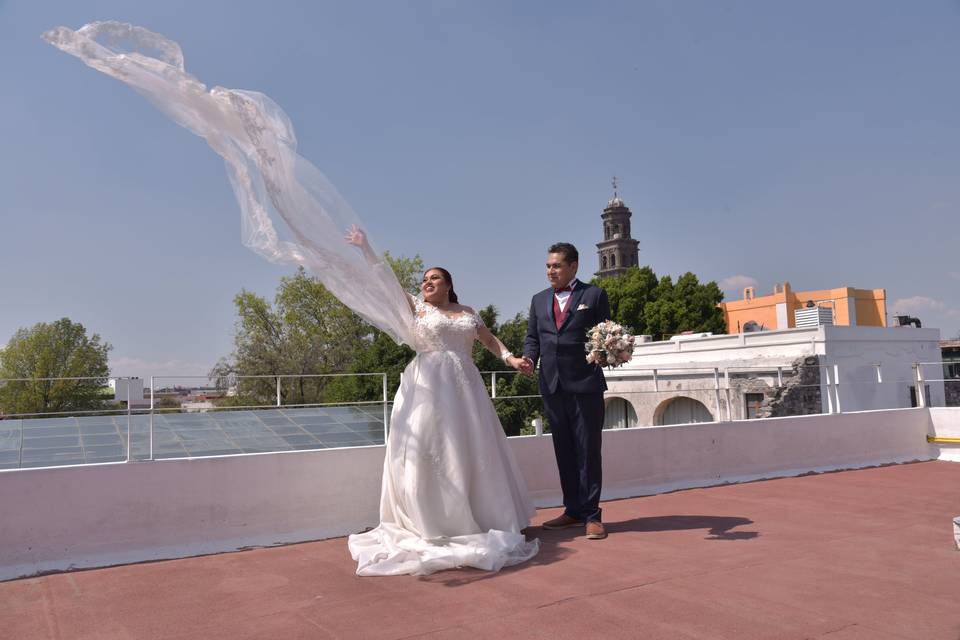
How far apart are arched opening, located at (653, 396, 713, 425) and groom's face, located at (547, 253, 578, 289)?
67.2ft

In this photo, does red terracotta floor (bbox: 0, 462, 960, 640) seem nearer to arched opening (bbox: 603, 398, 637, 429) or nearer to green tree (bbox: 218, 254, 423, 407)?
arched opening (bbox: 603, 398, 637, 429)

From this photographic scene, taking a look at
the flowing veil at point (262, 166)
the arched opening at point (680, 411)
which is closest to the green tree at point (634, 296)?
the arched opening at point (680, 411)

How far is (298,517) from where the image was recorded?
4969 mm

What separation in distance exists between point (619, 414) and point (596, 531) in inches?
930

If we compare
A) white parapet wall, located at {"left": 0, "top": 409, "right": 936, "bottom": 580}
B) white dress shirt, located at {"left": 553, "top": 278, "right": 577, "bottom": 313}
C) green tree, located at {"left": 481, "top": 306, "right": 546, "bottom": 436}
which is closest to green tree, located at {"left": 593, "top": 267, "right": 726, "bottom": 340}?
green tree, located at {"left": 481, "top": 306, "right": 546, "bottom": 436}

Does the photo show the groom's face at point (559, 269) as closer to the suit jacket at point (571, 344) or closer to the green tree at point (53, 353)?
the suit jacket at point (571, 344)

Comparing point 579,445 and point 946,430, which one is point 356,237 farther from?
point 946,430

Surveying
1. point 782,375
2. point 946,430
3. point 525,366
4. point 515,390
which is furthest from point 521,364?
point 515,390

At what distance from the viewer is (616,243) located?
91.4m

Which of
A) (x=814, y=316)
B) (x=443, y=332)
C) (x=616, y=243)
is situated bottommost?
(x=443, y=332)

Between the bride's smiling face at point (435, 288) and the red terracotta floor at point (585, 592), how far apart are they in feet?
5.49

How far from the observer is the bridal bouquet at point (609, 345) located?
4.47 meters

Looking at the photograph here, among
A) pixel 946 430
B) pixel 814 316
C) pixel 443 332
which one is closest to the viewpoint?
pixel 443 332

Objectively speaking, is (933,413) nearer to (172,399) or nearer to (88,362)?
(172,399)
